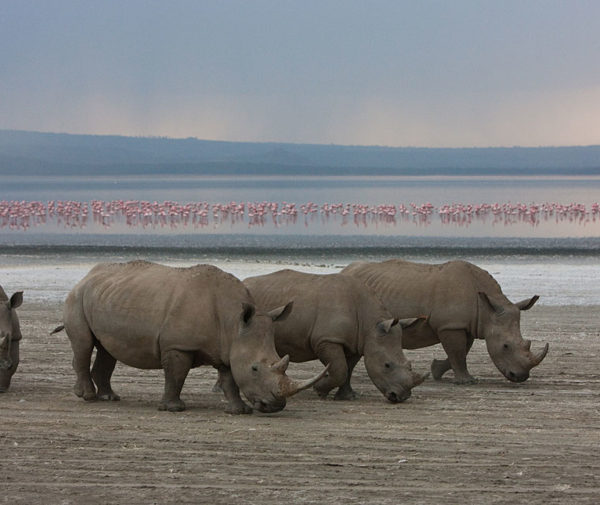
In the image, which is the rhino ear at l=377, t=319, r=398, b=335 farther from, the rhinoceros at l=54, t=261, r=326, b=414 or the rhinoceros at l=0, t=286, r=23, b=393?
the rhinoceros at l=0, t=286, r=23, b=393

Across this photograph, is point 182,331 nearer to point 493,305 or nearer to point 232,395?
point 232,395

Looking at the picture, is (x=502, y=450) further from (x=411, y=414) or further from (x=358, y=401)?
(x=358, y=401)

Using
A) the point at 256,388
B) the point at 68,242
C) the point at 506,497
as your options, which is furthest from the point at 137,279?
the point at 68,242

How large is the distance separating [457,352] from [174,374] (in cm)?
430

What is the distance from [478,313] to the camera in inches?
654

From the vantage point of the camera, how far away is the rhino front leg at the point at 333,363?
48.0 feet

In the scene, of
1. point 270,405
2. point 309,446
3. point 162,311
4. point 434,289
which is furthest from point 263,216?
point 309,446

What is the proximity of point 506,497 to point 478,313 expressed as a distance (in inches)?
264

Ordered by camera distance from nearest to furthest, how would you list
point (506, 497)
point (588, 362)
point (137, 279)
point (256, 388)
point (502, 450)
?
point (506, 497), point (502, 450), point (256, 388), point (137, 279), point (588, 362)

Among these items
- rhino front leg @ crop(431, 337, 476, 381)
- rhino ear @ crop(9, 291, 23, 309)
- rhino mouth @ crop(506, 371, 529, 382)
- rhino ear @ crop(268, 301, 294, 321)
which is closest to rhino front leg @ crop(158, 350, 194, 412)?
rhino ear @ crop(268, 301, 294, 321)

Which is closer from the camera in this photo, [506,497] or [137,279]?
[506,497]

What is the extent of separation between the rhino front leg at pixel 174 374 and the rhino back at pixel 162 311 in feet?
0.30

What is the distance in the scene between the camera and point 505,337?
16266mm

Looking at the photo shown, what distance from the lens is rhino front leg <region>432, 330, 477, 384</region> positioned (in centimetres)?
1633
